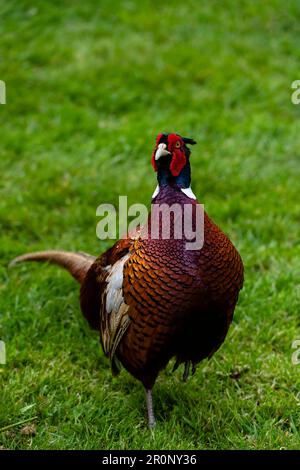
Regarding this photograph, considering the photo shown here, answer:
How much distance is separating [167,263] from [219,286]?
0.23 meters

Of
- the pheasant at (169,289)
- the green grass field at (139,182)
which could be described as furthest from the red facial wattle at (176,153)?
the green grass field at (139,182)

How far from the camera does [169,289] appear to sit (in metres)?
3.06

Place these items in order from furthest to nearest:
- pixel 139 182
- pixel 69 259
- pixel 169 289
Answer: pixel 139 182 < pixel 69 259 < pixel 169 289

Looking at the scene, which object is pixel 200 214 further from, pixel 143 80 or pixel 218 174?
pixel 143 80

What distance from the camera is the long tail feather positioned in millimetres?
3933

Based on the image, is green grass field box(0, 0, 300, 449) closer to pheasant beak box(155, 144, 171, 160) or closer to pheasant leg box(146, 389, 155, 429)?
pheasant leg box(146, 389, 155, 429)

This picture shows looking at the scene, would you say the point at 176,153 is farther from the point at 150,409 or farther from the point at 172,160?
the point at 150,409

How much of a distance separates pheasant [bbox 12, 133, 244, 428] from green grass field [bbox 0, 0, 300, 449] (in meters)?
0.35

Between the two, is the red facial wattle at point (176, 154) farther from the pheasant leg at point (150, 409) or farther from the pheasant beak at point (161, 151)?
the pheasant leg at point (150, 409)

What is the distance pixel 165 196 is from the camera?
10.5 ft

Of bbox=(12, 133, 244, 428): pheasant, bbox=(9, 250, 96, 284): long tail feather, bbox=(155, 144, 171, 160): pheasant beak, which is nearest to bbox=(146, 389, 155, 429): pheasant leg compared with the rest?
bbox=(12, 133, 244, 428): pheasant

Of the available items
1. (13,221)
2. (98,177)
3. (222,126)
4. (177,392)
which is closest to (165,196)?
(177,392)

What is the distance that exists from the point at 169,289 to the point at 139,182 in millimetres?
2429

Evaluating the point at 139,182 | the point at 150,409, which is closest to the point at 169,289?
the point at 150,409
